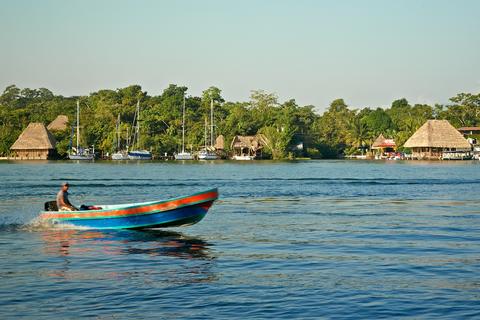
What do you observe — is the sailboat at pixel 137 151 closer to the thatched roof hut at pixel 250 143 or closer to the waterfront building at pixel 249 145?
the waterfront building at pixel 249 145

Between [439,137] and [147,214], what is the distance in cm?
9781

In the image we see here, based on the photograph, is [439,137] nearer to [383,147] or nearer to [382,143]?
[382,143]

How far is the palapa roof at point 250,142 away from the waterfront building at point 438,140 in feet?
81.8

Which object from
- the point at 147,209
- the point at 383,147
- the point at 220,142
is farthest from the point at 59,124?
the point at 147,209

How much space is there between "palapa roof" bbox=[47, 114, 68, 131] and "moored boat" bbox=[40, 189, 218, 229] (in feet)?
330

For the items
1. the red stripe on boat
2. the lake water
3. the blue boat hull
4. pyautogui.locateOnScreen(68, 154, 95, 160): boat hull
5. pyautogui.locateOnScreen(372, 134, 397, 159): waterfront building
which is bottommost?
the lake water

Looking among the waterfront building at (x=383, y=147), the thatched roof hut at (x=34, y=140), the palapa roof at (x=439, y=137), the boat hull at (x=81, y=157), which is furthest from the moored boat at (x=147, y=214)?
the waterfront building at (x=383, y=147)

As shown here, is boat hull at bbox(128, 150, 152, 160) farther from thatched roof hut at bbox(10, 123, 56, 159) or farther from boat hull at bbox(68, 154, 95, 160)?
thatched roof hut at bbox(10, 123, 56, 159)

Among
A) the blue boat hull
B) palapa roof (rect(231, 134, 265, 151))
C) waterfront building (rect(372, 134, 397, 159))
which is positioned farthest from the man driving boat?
waterfront building (rect(372, 134, 397, 159))

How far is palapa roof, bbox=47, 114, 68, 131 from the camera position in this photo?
12206 centimetres

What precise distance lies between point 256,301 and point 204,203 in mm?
9128

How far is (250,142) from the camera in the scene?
12281 cm

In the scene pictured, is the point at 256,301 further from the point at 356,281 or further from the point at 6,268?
the point at 6,268

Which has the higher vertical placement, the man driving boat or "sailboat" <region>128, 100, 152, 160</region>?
"sailboat" <region>128, 100, 152, 160</region>
